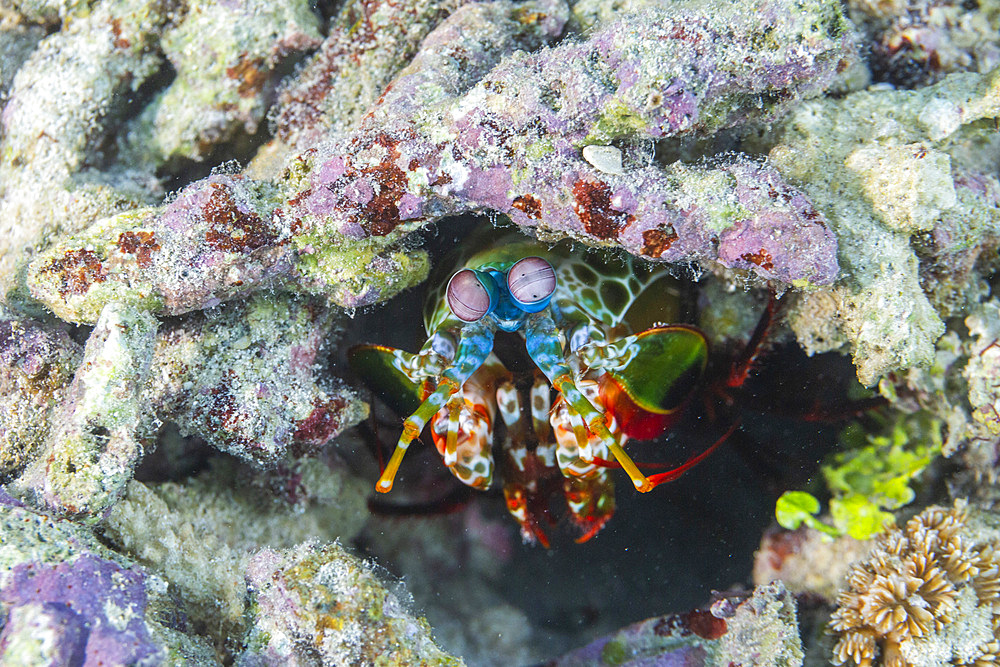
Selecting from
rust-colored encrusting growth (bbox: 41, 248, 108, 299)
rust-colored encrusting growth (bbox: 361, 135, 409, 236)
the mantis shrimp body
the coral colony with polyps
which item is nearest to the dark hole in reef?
the coral colony with polyps

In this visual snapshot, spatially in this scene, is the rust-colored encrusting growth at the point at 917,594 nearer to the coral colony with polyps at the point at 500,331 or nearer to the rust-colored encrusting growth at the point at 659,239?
the coral colony with polyps at the point at 500,331

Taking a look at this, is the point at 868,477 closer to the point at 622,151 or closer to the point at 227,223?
the point at 622,151

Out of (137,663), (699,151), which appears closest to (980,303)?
(699,151)

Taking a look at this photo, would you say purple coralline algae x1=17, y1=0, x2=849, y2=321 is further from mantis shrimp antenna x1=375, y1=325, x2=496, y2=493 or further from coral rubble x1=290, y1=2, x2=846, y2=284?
mantis shrimp antenna x1=375, y1=325, x2=496, y2=493

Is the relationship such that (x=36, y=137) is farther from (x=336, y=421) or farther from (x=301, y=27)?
(x=336, y=421)

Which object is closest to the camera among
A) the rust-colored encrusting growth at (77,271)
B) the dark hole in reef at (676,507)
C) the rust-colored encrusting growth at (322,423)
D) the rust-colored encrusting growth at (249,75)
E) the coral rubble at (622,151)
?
the coral rubble at (622,151)

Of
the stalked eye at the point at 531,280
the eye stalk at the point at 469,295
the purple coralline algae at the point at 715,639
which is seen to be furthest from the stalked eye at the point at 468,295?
the purple coralline algae at the point at 715,639
